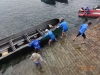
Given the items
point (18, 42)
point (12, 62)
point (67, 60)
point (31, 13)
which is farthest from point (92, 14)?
point (12, 62)

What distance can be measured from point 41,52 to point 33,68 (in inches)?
82.3

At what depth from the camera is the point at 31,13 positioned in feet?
90.3

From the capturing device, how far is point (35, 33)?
635 inches

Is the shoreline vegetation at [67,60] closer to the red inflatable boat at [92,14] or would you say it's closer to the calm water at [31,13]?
the calm water at [31,13]

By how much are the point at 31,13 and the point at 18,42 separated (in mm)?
14254

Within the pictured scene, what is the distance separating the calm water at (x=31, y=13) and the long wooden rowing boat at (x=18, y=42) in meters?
5.49

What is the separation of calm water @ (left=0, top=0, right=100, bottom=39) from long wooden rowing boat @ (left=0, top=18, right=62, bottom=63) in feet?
18.0

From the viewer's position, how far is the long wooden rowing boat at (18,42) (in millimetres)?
12170

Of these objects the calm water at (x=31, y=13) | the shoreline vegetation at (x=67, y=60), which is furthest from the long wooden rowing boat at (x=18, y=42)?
the calm water at (x=31, y=13)

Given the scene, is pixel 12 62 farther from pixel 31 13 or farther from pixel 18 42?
pixel 31 13

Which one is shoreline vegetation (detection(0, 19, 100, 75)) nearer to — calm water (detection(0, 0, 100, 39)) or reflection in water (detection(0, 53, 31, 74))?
reflection in water (detection(0, 53, 31, 74))

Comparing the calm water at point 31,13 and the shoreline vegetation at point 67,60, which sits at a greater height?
the shoreline vegetation at point 67,60

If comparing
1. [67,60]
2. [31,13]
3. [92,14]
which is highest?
[67,60]

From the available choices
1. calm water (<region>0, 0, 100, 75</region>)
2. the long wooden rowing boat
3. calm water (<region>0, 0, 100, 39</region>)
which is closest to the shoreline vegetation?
the long wooden rowing boat
